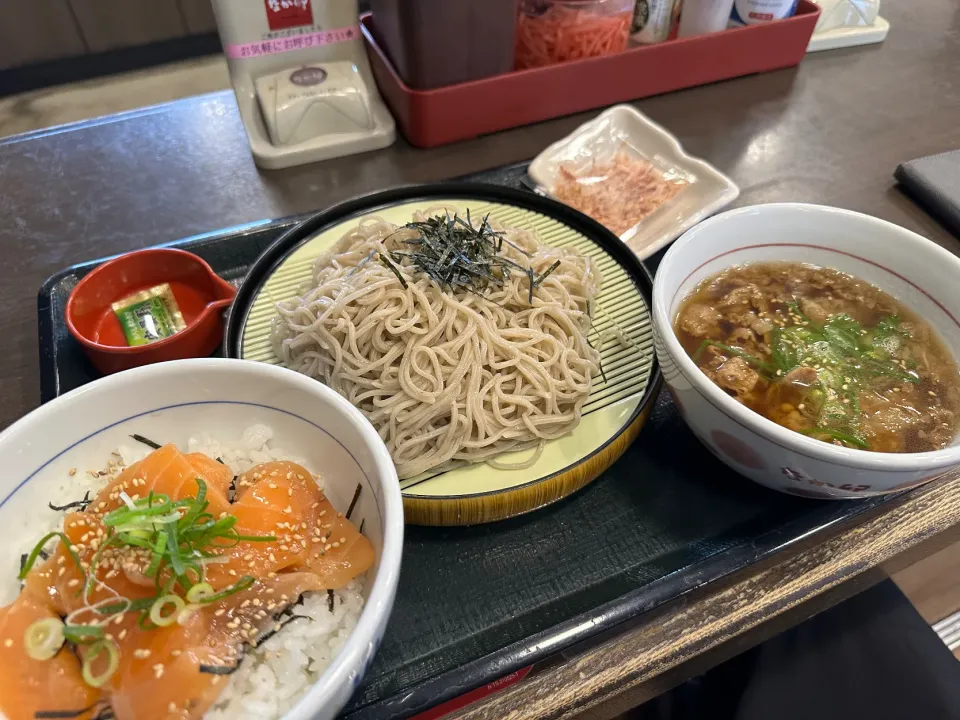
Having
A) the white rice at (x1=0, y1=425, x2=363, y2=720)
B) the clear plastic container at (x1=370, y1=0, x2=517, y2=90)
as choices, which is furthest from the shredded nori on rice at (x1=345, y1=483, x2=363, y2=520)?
the clear plastic container at (x1=370, y1=0, x2=517, y2=90)

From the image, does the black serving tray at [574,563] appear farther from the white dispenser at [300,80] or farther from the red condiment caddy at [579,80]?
the red condiment caddy at [579,80]

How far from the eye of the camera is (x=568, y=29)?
215 centimetres

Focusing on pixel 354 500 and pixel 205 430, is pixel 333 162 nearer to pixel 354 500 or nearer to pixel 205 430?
pixel 205 430

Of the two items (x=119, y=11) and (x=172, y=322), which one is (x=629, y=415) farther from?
A: (x=119, y=11)

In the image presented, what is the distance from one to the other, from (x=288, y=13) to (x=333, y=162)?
0.49 meters

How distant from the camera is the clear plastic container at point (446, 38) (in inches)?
73.6

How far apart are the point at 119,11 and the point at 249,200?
3609 mm

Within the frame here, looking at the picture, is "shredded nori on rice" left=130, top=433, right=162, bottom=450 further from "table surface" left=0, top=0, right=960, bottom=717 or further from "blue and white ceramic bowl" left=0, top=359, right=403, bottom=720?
"table surface" left=0, top=0, right=960, bottom=717

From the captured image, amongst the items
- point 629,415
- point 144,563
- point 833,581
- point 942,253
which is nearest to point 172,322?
point 144,563

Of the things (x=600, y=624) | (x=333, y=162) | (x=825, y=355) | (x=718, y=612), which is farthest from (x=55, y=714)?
(x=333, y=162)

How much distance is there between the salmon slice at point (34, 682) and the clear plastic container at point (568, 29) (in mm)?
2140

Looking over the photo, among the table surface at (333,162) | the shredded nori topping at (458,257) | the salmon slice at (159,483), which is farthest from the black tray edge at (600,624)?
the table surface at (333,162)

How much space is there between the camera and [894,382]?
122cm

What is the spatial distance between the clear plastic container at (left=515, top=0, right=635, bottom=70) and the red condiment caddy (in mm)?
60
